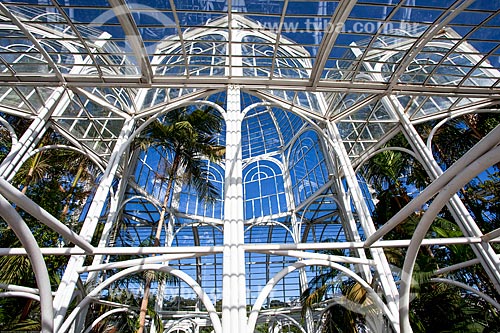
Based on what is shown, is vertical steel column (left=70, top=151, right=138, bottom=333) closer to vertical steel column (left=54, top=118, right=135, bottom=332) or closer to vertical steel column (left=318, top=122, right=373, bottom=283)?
vertical steel column (left=54, top=118, right=135, bottom=332)

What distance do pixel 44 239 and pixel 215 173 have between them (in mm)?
17901

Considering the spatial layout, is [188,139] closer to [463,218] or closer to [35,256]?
[35,256]

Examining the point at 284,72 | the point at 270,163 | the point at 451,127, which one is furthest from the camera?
the point at 270,163

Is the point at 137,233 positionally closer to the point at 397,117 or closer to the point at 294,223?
the point at 294,223

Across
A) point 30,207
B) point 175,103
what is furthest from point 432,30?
point 30,207

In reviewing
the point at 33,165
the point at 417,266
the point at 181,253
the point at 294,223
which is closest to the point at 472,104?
the point at 417,266

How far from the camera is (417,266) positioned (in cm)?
990

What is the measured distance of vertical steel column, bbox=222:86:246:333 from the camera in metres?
5.78

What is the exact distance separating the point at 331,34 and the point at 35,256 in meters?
8.38

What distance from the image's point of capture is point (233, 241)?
668 centimetres

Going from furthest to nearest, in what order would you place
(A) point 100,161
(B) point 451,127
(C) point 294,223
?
(C) point 294,223, (B) point 451,127, (A) point 100,161

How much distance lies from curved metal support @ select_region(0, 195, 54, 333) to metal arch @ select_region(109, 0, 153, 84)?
16.2 ft

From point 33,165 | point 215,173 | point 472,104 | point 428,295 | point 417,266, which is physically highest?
point 215,173

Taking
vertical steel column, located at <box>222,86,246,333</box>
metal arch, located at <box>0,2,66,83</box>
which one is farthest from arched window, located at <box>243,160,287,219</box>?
metal arch, located at <box>0,2,66,83</box>
